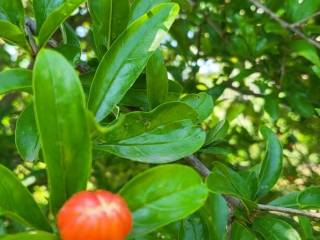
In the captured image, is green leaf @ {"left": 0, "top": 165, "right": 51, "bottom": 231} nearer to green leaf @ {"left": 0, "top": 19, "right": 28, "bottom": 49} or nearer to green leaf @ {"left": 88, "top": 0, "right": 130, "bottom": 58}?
green leaf @ {"left": 0, "top": 19, "right": 28, "bottom": 49}

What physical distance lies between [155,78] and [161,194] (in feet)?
1.14

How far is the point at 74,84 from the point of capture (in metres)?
0.82

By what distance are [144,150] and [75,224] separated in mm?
332

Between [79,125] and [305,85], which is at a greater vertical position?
[79,125]

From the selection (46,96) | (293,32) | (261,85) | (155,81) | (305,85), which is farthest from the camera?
(305,85)

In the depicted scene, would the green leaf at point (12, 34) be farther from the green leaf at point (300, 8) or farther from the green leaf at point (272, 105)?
the green leaf at point (272, 105)

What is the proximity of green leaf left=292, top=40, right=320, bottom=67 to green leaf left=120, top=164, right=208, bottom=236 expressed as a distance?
2.40 feet

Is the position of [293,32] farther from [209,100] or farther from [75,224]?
[75,224]

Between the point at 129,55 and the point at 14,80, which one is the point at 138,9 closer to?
the point at 129,55

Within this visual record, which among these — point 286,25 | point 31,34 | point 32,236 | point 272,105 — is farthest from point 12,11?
point 272,105

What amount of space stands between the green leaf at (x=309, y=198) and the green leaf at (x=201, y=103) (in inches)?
9.7

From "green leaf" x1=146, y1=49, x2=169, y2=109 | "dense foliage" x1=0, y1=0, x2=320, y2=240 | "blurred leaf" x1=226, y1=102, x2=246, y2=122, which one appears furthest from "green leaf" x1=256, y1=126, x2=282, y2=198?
"blurred leaf" x1=226, y1=102, x2=246, y2=122

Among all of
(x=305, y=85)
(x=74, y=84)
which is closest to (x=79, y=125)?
(x=74, y=84)

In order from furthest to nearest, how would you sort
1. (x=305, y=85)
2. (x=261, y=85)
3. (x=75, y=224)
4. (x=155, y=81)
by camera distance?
(x=305, y=85)
(x=261, y=85)
(x=155, y=81)
(x=75, y=224)
